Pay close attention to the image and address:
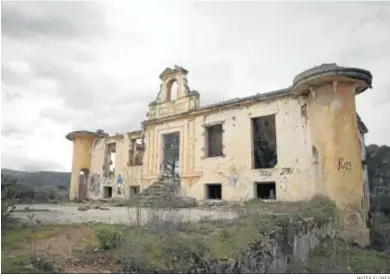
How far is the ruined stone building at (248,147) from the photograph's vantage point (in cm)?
1045

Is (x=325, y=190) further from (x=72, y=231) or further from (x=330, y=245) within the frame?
(x=72, y=231)

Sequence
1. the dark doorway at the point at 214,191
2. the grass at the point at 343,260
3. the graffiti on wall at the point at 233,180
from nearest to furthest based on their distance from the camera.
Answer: the grass at the point at 343,260 < the graffiti on wall at the point at 233,180 < the dark doorway at the point at 214,191

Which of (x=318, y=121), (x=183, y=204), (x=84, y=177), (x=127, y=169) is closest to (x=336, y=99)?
(x=318, y=121)

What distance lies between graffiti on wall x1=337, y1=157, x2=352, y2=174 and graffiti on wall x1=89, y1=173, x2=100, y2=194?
1499cm

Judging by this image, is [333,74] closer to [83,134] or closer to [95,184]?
[95,184]

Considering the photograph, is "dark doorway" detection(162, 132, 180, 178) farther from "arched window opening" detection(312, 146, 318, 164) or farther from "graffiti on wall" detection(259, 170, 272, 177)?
"arched window opening" detection(312, 146, 318, 164)

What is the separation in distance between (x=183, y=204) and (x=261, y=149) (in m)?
5.10

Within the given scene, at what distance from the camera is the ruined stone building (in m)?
10.5

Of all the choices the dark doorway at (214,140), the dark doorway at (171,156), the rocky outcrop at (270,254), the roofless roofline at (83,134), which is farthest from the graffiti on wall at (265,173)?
the roofless roofline at (83,134)

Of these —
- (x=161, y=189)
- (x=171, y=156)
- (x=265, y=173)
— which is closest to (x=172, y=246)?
(x=265, y=173)

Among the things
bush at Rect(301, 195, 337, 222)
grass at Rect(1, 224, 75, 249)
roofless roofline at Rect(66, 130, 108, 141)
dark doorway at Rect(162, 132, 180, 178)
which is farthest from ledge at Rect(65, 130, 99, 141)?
bush at Rect(301, 195, 337, 222)

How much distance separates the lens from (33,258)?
161 inches

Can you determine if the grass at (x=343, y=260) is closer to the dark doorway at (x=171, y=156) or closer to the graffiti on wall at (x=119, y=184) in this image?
the dark doorway at (x=171, y=156)

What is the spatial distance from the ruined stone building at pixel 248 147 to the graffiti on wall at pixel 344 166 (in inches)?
1.2
